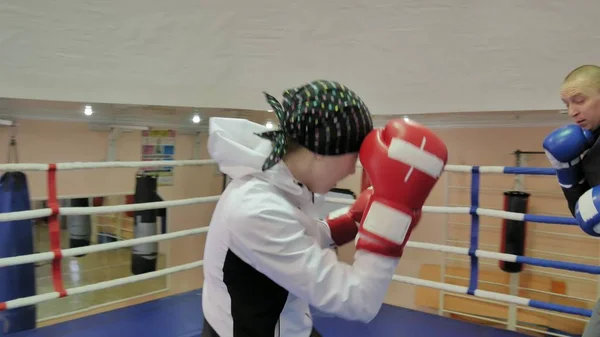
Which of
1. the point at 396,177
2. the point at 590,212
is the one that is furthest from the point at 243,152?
the point at 590,212

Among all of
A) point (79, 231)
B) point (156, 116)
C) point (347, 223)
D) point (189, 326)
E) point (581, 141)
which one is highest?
point (156, 116)

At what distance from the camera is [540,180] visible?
8.95ft

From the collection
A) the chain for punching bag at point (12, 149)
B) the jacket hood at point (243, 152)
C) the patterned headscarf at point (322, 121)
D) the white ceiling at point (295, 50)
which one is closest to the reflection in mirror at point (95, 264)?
the chain for punching bag at point (12, 149)

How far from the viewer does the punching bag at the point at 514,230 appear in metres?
2.53

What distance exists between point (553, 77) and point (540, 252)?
56.1 inches

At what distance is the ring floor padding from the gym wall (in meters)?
0.89

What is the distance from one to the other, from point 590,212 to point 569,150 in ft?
0.83

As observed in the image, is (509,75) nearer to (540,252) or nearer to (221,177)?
(540,252)

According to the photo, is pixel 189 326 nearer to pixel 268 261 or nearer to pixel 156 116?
pixel 268 261

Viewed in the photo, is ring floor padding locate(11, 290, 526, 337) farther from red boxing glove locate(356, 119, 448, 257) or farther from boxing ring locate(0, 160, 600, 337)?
red boxing glove locate(356, 119, 448, 257)

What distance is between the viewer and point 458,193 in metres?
3.02

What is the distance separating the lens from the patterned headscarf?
0.85 m

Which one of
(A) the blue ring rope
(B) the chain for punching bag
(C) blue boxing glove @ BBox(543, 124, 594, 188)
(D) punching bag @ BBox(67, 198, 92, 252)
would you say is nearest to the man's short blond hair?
(C) blue boxing glove @ BBox(543, 124, 594, 188)

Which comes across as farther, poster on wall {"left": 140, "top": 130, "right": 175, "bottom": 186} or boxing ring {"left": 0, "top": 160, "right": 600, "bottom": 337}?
poster on wall {"left": 140, "top": 130, "right": 175, "bottom": 186}
